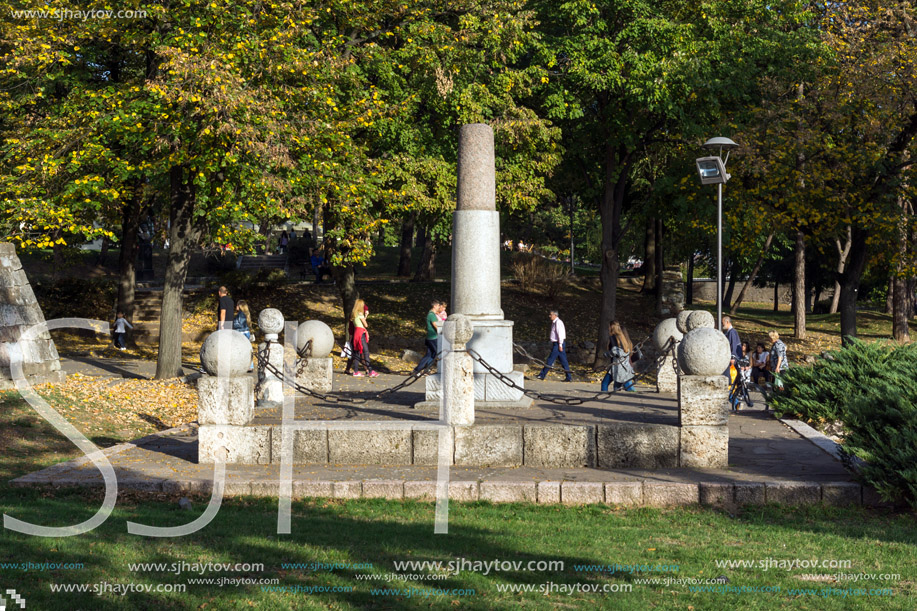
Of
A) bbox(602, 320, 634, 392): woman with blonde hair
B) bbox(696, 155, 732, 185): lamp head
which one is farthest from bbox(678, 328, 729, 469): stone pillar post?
bbox(696, 155, 732, 185): lamp head

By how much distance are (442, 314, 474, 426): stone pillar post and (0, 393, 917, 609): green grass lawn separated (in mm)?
1431

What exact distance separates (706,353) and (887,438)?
2.01 m

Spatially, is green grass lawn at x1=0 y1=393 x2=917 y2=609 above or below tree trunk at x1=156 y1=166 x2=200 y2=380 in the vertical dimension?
below

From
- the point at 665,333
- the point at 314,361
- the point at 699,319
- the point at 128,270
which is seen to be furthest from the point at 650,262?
the point at 314,361

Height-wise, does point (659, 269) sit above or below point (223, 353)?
above

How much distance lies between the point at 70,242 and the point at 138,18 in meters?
10.4

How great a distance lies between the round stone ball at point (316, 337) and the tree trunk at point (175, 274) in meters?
4.30

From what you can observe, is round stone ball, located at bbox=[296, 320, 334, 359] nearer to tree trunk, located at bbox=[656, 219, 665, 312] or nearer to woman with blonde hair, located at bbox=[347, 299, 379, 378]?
woman with blonde hair, located at bbox=[347, 299, 379, 378]

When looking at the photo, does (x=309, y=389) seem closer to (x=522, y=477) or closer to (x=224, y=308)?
(x=522, y=477)

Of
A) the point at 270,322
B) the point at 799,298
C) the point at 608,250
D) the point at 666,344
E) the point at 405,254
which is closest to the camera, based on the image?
the point at 270,322

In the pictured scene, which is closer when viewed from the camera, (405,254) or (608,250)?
(608,250)

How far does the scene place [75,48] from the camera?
16.0m

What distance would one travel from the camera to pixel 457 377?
9.53 m

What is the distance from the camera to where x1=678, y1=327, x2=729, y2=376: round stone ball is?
9.46 meters
